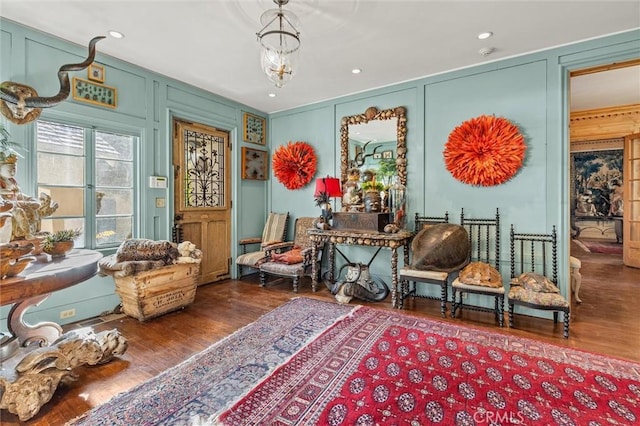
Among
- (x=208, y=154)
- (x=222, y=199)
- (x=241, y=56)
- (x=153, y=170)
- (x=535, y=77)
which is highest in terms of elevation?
(x=241, y=56)

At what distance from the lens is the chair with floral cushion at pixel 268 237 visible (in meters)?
4.53

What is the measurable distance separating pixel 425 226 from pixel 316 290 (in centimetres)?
168

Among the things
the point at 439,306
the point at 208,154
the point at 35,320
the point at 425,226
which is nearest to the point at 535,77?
the point at 425,226

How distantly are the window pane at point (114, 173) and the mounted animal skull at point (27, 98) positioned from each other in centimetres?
77

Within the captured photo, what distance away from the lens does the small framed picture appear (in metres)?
3.12

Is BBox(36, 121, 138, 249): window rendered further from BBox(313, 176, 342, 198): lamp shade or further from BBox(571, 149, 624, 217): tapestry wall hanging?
BBox(571, 149, 624, 217): tapestry wall hanging

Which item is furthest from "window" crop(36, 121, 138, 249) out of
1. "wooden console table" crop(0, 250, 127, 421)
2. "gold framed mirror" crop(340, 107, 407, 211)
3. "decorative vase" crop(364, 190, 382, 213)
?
"decorative vase" crop(364, 190, 382, 213)

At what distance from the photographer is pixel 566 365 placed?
2107mm

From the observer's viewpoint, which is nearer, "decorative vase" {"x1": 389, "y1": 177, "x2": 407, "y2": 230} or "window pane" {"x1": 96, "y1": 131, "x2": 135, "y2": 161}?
"window pane" {"x1": 96, "y1": 131, "x2": 135, "y2": 161}

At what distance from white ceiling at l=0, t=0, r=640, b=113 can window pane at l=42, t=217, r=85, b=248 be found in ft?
5.96

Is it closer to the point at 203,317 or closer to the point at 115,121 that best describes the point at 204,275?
the point at 203,317

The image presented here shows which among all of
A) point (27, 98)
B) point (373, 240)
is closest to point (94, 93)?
point (27, 98)

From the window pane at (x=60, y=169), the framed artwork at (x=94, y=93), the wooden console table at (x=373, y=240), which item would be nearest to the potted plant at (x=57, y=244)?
the window pane at (x=60, y=169)

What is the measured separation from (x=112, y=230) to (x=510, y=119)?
4696mm
